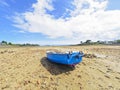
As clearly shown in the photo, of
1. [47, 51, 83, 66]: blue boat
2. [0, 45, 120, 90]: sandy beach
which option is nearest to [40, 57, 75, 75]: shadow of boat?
[0, 45, 120, 90]: sandy beach

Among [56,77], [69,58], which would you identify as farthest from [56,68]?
[69,58]

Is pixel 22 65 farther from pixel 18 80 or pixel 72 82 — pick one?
pixel 72 82

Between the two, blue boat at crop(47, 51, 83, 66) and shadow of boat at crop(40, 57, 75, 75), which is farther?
shadow of boat at crop(40, 57, 75, 75)

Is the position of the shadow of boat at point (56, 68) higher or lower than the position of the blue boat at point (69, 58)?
lower

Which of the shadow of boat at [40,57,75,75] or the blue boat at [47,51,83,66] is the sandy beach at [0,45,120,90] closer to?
the shadow of boat at [40,57,75,75]

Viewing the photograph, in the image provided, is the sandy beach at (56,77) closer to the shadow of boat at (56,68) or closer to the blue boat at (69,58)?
the shadow of boat at (56,68)

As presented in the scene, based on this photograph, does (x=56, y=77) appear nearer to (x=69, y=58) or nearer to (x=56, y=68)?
(x=56, y=68)

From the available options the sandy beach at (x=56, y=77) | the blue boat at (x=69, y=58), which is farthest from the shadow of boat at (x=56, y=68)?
the blue boat at (x=69, y=58)

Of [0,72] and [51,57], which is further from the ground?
[51,57]

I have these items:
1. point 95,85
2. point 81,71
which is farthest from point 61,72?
point 95,85

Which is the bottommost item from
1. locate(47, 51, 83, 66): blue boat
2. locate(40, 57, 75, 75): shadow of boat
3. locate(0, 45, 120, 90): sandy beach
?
locate(0, 45, 120, 90): sandy beach

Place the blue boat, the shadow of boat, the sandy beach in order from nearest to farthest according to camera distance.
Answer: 1. the sandy beach
2. the blue boat
3. the shadow of boat

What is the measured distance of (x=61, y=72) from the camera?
11.6 meters

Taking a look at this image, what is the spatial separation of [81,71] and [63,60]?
1.82 m
